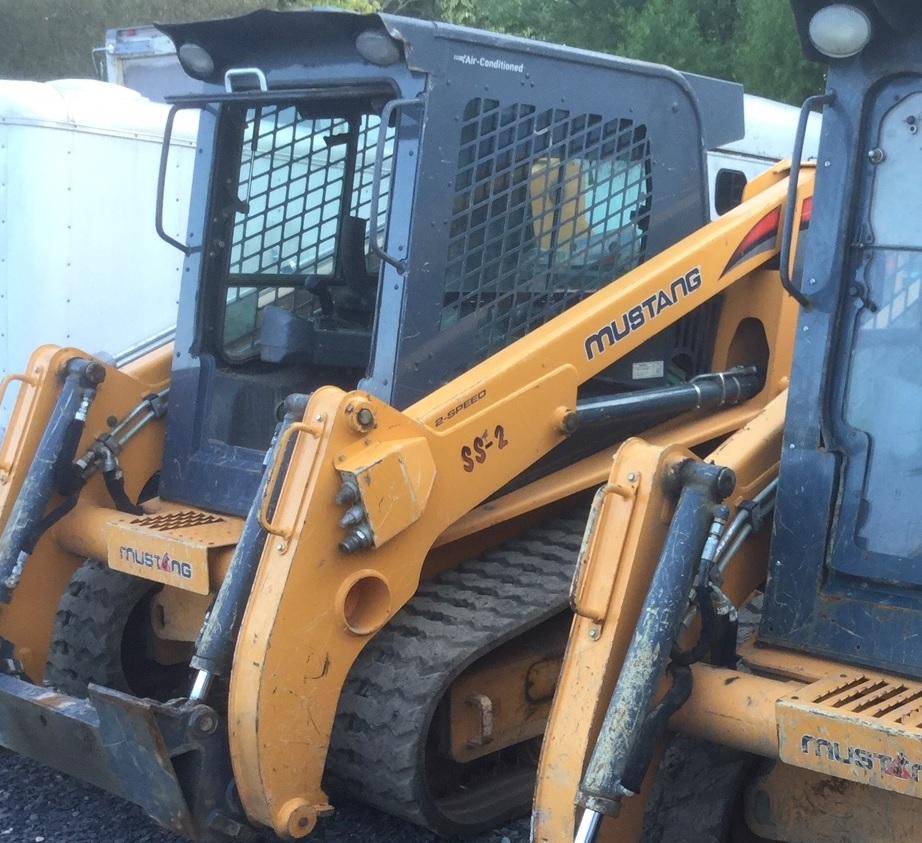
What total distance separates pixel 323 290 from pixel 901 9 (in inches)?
102

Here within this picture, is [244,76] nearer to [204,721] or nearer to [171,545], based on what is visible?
[171,545]

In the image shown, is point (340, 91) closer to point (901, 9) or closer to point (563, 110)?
point (563, 110)

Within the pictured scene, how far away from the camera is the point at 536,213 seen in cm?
480

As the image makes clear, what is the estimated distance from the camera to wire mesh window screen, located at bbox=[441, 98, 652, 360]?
459cm

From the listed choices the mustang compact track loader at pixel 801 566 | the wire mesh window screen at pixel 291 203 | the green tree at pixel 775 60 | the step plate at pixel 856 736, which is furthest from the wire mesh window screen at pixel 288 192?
the green tree at pixel 775 60

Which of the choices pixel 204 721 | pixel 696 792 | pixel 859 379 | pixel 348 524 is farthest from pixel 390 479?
pixel 859 379

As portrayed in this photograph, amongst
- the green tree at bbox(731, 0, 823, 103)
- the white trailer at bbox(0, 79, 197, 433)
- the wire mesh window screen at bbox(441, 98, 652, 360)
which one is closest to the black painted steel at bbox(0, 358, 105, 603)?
the wire mesh window screen at bbox(441, 98, 652, 360)

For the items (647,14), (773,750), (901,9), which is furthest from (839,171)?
(647,14)

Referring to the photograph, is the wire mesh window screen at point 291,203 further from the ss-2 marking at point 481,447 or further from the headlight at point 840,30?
the headlight at point 840,30

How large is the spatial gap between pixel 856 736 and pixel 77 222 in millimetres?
5537

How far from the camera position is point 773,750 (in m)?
3.08

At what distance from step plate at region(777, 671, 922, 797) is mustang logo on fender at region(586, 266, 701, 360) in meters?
1.75

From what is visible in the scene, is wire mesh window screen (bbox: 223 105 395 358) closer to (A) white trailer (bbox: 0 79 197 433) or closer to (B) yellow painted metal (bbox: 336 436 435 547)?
(B) yellow painted metal (bbox: 336 436 435 547)

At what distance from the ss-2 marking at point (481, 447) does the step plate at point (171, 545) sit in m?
0.77
